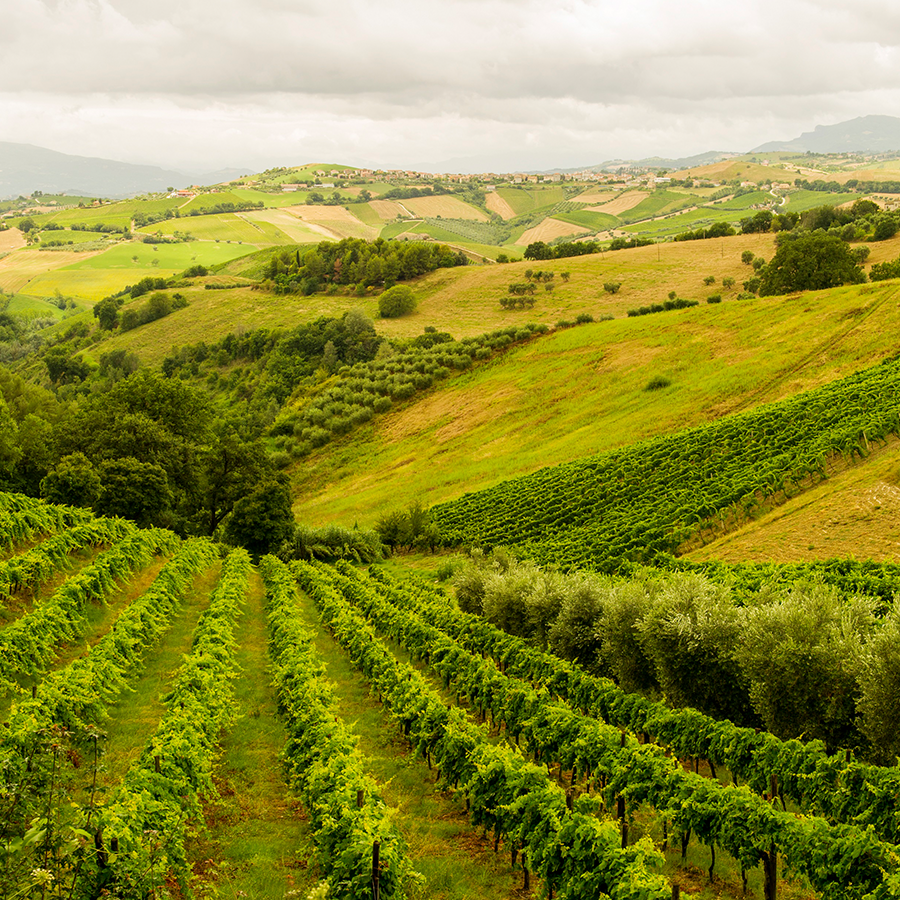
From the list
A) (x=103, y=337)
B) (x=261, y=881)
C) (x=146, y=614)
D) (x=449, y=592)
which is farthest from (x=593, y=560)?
(x=103, y=337)

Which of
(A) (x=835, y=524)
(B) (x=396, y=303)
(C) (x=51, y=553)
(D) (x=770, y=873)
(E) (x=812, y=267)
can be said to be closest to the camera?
(D) (x=770, y=873)

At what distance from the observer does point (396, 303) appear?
134 metres

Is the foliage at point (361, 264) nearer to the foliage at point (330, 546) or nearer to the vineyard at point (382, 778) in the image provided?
Answer: the foliage at point (330, 546)

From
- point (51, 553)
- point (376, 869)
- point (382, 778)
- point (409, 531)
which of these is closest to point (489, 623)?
point (382, 778)

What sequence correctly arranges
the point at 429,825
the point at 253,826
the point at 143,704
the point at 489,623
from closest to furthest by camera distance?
the point at 253,826 → the point at 429,825 → the point at 143,704 → the point at 489,623

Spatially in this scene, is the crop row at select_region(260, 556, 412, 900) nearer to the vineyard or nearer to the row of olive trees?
the vineyard

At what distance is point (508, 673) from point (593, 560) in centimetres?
1928

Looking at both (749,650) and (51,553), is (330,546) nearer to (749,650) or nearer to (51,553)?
(51,553)

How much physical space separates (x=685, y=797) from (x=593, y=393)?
234 ft

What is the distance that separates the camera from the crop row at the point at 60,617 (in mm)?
21312

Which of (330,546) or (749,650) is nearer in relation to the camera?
(749,650)

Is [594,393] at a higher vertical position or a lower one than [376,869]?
higher

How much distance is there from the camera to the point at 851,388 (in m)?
56.3

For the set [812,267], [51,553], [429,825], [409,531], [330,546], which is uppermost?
[812,267]
